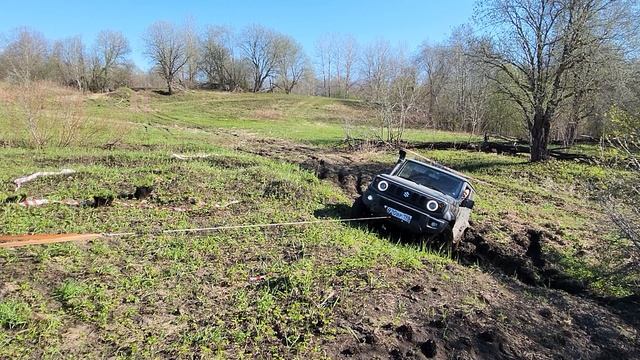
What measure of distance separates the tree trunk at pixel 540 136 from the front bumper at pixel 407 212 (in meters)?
15.6

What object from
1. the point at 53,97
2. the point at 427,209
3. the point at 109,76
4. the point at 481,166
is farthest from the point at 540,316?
the point at 109,76

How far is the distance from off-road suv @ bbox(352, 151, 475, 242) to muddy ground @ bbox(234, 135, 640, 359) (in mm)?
846

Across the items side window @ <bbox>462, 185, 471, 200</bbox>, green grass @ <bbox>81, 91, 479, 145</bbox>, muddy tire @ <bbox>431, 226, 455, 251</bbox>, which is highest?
green grass @ <bbox>81, 91, 479, 145</bbox>

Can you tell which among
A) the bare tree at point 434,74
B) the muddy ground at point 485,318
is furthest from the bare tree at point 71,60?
the muddy ground at point 485,318

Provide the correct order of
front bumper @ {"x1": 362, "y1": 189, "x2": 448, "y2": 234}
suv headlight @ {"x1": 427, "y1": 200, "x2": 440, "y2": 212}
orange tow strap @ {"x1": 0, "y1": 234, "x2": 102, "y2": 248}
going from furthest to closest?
suv headlight @ {"x1": 427, "y1": 200, "x2": 440, "y2": 212}
front bumper @ {"x1": 362, "y1": 189, "x2": 448, "y2": 234}
orange tow strap @ {"x1": 0, "y1": 234, "x2": 102, "y2": 248}

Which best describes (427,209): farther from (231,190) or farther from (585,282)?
(231,190)

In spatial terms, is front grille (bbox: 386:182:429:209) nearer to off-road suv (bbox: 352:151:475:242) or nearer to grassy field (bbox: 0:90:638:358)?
off-road suv (bbox: 352:151:475:242)

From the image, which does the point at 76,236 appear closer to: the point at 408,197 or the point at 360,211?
the point at 360,211

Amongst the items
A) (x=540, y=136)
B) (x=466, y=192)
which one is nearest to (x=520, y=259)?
(x=466, y=192)

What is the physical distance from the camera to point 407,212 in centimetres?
836

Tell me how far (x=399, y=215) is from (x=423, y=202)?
1.59 ft

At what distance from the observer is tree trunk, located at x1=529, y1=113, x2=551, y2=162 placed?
2144cm

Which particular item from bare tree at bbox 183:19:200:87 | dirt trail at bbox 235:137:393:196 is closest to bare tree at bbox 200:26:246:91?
bare tree at bbox 183:19:200:87

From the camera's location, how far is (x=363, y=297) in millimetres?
5367
